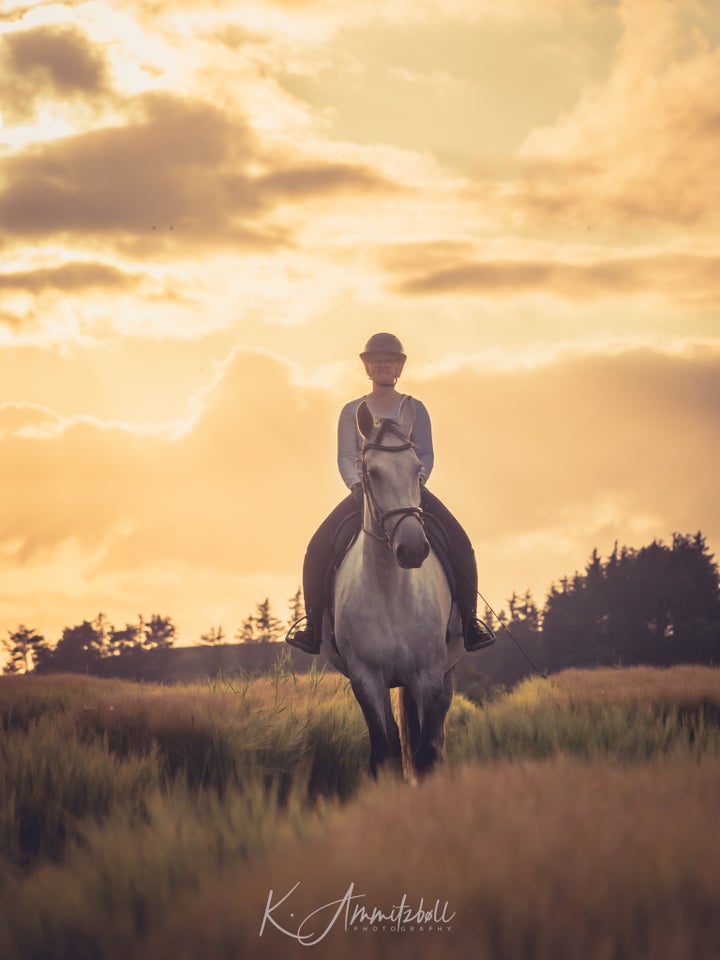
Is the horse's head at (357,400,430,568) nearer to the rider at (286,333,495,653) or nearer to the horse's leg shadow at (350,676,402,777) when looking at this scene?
the rider at (286,333,495,653)

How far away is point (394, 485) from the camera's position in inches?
274

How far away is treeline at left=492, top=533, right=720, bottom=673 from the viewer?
41.5m

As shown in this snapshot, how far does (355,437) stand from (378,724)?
102 inches

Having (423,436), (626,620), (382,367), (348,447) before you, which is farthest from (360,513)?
(626,620)

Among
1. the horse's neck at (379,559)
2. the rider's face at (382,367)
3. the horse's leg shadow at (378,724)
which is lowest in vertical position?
the horse's leg shadow at (378,724)

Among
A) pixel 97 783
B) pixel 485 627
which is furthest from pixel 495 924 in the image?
pixel 485 627

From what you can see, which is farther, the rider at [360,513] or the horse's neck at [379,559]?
the rider at [360,513]

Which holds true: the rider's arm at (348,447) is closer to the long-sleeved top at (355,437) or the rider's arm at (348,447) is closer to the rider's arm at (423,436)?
the long-sleeved top at (355,437)

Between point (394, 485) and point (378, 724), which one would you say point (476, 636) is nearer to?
point (378, 724)

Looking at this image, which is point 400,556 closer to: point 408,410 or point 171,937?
point 408,410

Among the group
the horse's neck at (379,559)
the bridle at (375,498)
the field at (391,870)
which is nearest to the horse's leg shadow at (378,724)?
the horse's neck at (379,559)

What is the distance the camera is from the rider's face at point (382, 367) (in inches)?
340

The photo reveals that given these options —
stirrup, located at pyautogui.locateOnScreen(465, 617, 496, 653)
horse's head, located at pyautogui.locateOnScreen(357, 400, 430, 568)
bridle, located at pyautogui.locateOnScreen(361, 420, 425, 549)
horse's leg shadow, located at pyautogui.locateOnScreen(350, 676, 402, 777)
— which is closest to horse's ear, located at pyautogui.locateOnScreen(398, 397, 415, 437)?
horse's head, located at pyautogui.locateOnScreen(357, 400, 430, 568)

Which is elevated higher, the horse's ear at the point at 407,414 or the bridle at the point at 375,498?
the horse's ear at the point at 407,414
